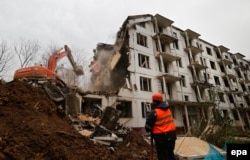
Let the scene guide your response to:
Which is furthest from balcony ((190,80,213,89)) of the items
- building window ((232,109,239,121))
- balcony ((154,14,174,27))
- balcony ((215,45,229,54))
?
balcony ((215,45,229,54))

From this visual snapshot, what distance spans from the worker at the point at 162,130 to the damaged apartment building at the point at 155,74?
1214 centimetres

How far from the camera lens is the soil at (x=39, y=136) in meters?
5.20

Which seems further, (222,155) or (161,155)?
(222,155)

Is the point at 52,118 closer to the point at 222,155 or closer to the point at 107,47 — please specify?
the point at 222,155

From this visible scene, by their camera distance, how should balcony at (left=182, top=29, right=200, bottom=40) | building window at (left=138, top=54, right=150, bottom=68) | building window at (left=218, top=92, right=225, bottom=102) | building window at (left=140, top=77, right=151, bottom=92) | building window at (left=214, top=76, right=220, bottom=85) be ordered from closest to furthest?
building window at (left=140, top=77, right=151, bottom=92) < building window at (left=138, top=54, right=150, bottom=68) < balcony at (left=182, top=29, right=200, bottom=40) < building window at (left=218, top=92, right=225, bottom=102) < building window at (left=214, top=76, right=220, bottom=85)

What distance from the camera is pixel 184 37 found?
98.4 ft

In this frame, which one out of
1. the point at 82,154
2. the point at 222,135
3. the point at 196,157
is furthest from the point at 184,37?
the point at 82,154

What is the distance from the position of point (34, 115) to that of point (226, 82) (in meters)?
34.5

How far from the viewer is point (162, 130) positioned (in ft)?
15.4

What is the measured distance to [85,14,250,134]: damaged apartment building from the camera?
62.4ft

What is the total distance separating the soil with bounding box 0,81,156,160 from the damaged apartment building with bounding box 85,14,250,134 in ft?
26.0

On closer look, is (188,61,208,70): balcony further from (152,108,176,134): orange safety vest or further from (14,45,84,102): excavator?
(152,108,176,134): orange safety vest

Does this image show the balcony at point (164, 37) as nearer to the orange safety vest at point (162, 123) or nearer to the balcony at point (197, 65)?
the balcony at point (197, 65)

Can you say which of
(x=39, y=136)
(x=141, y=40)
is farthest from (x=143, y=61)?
(x=39, y=136)
